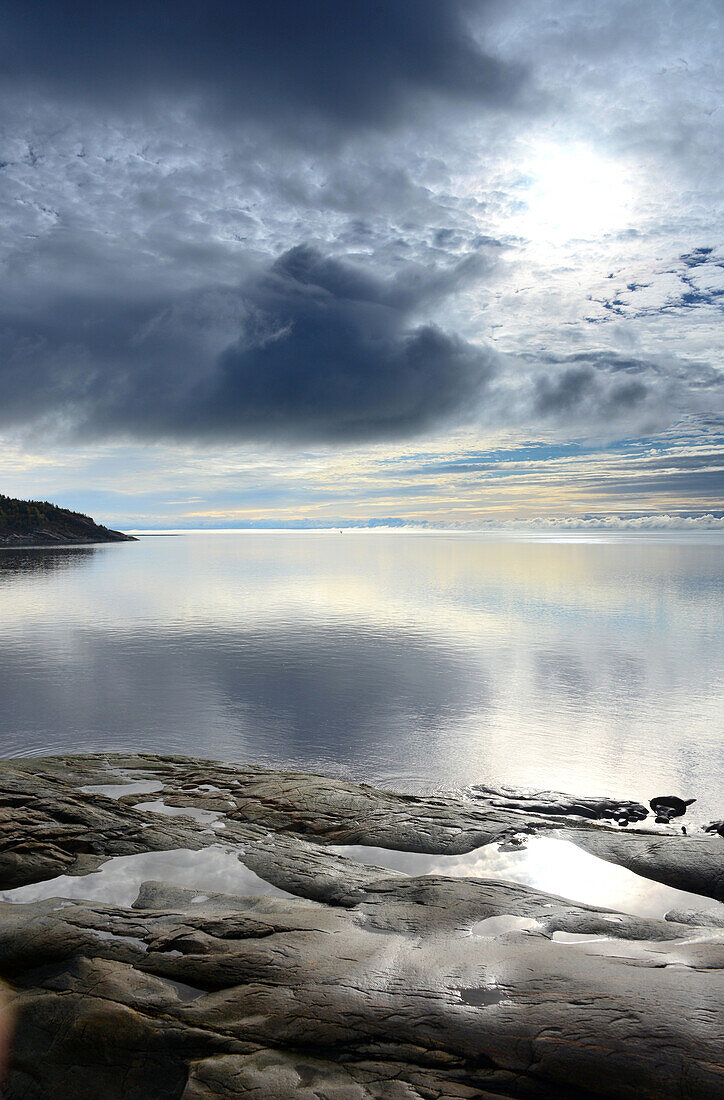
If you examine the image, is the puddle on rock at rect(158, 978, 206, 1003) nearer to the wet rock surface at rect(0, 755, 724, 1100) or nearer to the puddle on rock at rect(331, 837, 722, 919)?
the wet rock surface at rect(0, 755, 724, 1100)

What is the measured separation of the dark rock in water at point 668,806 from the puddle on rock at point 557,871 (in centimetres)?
387

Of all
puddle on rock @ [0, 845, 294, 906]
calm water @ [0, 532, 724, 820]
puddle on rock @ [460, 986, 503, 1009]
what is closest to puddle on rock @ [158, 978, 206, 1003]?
puddle on rock @ [0, 845, 294, 906]

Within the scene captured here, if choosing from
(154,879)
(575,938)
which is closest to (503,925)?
(575,938)

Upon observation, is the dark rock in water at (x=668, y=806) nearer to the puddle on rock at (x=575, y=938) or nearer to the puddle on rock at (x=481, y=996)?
the puddle on rock at (x=575, y=938)

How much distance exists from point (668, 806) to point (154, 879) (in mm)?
13217

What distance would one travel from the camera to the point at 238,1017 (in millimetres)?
7066

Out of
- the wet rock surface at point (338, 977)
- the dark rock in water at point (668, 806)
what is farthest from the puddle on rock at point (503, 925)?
the dark rock in water at point (668, 806)

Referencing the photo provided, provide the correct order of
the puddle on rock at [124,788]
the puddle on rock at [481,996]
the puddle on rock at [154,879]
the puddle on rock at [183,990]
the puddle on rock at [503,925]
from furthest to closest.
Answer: the puddle on rock at [124,788]
the puddle on rock at [154,879]
the puddle on rock at [503,925]
the puddle on rock at [183,990]
the puddle on rock at [481,996]

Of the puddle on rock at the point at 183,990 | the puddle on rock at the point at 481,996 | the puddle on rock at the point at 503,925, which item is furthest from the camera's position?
the puddle on rock at the point at 503,925

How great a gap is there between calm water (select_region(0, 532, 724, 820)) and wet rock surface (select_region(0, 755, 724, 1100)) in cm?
713

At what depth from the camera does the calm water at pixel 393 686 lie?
20.1 m

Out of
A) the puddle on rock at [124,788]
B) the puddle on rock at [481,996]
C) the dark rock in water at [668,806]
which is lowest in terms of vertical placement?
the puddle on rock at [124,788]

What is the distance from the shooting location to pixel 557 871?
40.2 ft

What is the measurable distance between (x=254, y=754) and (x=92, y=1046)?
13801 mm
